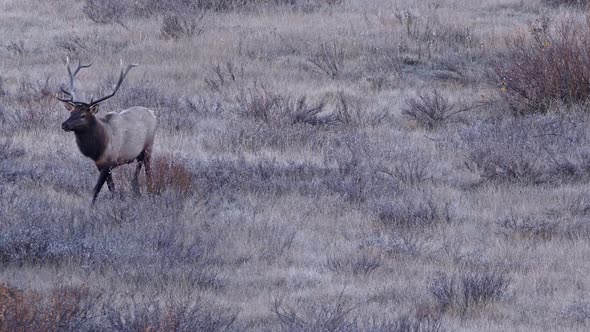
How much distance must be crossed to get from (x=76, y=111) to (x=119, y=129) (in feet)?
1.54

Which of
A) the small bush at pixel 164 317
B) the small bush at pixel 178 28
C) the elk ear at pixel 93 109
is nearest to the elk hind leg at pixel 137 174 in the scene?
the elk ear at pixel 93 109

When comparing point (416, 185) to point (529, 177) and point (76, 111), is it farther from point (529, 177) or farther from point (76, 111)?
point (76, 111)

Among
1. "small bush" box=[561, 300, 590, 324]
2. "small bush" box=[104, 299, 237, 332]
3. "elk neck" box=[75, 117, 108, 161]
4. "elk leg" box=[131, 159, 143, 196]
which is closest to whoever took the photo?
"small bush" box=[104, 299, 237, 332]

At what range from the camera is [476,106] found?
43.6 ft

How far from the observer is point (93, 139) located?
859 centimetres

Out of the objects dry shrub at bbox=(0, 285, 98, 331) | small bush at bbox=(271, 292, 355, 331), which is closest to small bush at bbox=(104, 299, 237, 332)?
dry shrub at bbox=(0, 285, 98, 331)

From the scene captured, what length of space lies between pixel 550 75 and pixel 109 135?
246 inches

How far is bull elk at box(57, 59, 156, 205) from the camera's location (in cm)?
852

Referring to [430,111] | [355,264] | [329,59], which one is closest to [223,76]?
[329,59]

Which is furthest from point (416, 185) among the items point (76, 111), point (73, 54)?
point (73, 54)

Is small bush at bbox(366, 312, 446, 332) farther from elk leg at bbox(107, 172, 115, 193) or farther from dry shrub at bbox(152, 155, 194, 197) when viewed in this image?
elk leg at bbox(107, 172, 115, 193)

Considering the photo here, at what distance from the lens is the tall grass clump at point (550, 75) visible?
12422 millimetres

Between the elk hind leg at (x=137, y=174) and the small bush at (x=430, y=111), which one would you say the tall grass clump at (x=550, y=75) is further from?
the elk hind leg at (x=137, y=174)

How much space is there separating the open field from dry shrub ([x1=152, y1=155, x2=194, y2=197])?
2 centimetres
